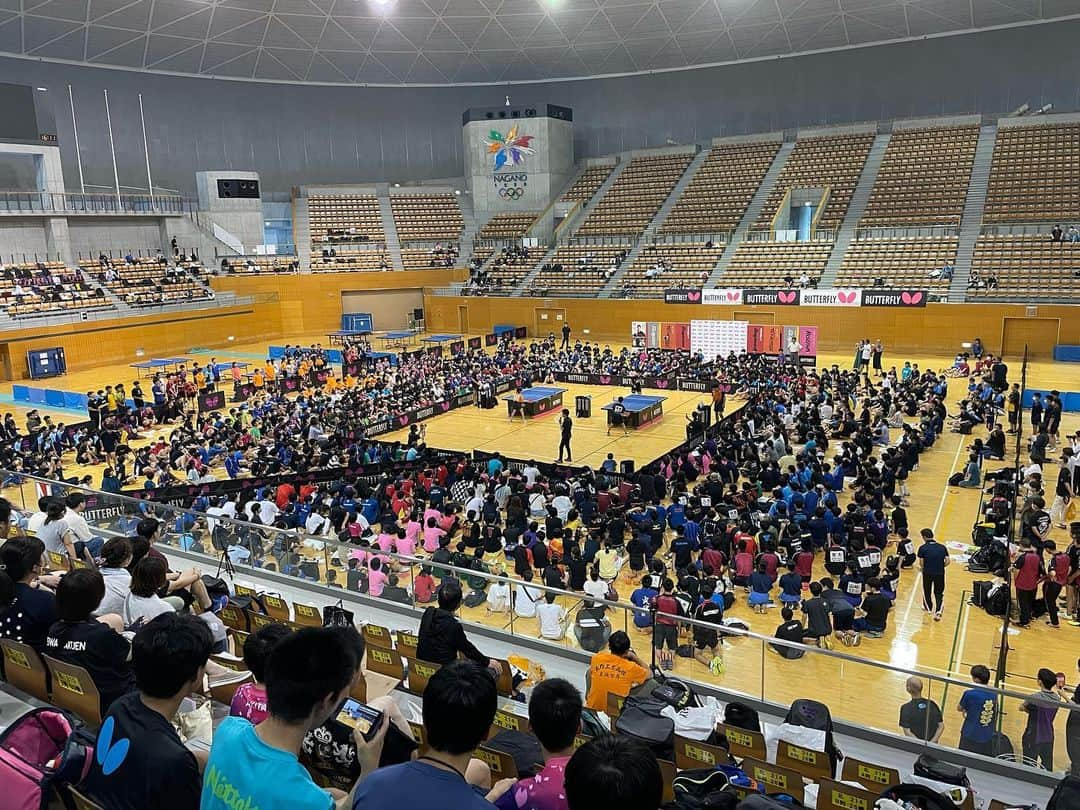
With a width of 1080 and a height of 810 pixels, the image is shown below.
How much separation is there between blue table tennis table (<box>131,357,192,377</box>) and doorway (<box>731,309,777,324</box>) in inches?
1050

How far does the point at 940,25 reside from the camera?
46.4 m

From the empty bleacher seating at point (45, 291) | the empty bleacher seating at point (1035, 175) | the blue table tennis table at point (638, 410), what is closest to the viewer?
the blue table tennis table at point (638, 410)

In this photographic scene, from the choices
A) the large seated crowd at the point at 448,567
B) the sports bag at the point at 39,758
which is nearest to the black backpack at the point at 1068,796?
the large seated crowd at the point at 448,567

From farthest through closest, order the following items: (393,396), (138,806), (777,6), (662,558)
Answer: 1. (777,6)
2. (393,396)
3. (662,558)
4. (138,806)

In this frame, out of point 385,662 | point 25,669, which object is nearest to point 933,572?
point 385,662

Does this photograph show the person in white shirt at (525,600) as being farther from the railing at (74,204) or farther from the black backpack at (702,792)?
the railing at (74,204)

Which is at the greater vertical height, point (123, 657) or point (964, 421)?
point (123, 657)

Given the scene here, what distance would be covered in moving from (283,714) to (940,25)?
179ft

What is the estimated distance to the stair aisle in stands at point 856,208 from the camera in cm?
4219

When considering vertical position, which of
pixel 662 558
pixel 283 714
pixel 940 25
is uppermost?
pixel 940 25

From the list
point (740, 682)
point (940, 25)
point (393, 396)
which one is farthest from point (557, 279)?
point (740, 682)

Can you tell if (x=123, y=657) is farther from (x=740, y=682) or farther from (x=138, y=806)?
(x=740, y=682)

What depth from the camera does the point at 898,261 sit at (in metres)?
41.1

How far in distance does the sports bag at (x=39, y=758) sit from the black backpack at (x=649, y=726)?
133 inches
